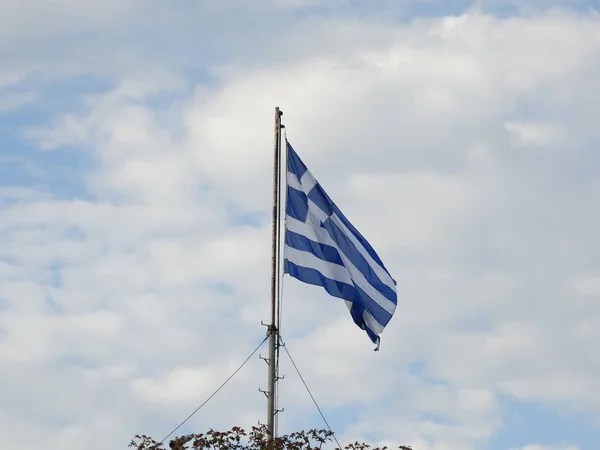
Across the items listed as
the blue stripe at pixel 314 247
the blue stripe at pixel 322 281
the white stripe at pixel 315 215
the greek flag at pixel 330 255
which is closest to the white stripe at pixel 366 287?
the greek flag at pixel 330 255

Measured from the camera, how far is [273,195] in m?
50.7

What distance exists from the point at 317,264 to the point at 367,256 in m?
2.28

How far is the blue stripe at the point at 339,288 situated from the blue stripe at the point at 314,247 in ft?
1.80

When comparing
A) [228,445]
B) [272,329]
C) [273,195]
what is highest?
[273,195]

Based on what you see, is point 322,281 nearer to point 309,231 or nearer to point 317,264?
point 317,264

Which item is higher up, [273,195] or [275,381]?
[273,195]

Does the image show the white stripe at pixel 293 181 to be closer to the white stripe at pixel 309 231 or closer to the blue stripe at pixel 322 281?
the white stripe at pixel 309 231

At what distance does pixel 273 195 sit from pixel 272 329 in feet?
11.6

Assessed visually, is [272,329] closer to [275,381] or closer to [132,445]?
[275,381]

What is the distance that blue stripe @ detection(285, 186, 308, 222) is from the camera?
50938 mm

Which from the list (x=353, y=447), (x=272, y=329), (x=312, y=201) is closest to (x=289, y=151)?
(x=312, y=201)

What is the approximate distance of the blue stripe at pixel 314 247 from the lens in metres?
50.5

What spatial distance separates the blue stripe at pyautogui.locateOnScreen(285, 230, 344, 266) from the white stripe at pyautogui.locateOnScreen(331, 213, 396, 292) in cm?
92

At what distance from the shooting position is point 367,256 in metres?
52.7
